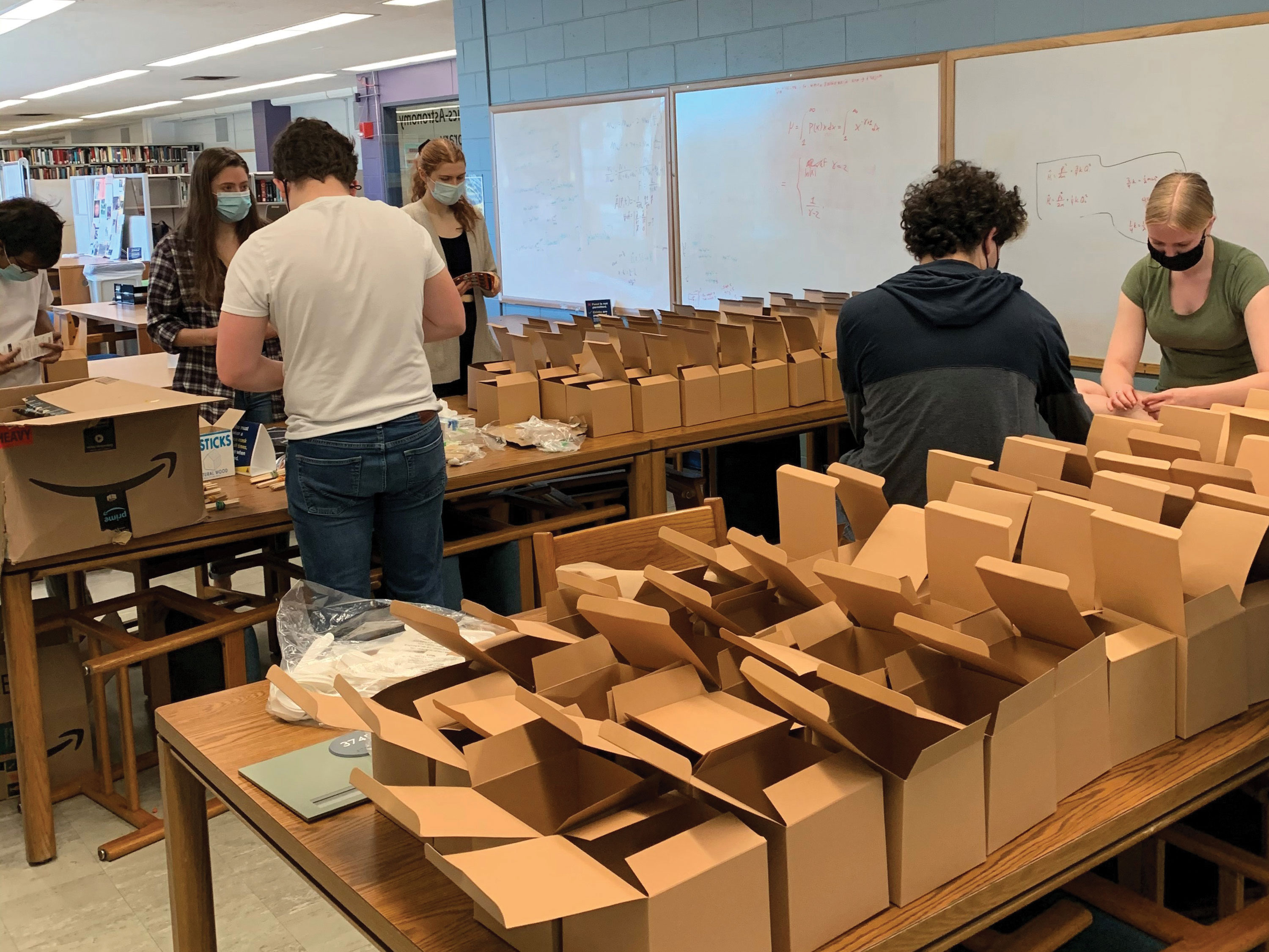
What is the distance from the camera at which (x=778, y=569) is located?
1.29 m

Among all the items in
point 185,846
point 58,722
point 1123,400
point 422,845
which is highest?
point 1123,400

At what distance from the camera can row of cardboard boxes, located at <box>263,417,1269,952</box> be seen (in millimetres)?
875

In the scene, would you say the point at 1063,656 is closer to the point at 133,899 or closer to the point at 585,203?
the point at 133,899

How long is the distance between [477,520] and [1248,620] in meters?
2.21

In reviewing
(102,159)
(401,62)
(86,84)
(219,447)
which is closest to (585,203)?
(219,447)

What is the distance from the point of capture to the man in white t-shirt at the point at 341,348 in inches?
87.1

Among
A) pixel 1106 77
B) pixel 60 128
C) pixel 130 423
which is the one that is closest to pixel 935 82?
pixel 1106 77

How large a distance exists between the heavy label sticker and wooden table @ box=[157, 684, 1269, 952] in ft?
3.14

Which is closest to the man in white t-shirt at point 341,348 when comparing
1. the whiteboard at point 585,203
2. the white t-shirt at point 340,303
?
the white t-shirt at point 340,303

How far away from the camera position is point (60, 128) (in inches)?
776

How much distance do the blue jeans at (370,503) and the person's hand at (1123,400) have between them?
147 centimetres

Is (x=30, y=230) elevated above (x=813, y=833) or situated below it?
above

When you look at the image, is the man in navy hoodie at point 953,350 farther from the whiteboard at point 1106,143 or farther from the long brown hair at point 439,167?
the long brown hair at point 439,167

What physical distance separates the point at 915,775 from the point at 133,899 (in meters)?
1.93
